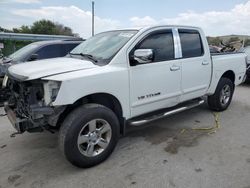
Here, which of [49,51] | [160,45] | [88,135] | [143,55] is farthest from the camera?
[49,51]

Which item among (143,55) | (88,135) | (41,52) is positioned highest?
(41,52)

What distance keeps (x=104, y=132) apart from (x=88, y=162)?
0.46 metres

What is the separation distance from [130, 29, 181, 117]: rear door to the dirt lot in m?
0.64

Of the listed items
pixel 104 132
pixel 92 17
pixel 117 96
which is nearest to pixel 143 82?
pixel 117 96

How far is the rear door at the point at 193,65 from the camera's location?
15.1 ft

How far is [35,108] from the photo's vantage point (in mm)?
3059

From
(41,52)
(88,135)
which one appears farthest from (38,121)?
(41,52)

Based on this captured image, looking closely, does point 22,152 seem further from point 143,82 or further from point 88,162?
point 143,82

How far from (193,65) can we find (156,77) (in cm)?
109

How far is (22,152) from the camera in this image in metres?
3.95

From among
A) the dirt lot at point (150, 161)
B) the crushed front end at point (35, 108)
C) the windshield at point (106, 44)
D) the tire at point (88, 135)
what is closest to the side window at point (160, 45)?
the windshield at point (106, 44)

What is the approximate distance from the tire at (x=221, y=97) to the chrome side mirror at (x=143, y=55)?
96.3 inches

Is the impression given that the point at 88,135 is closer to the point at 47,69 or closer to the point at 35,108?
the point at 35,108

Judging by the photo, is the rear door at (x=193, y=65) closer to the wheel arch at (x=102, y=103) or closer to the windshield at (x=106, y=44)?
the windshield at (x=106, y=44)
